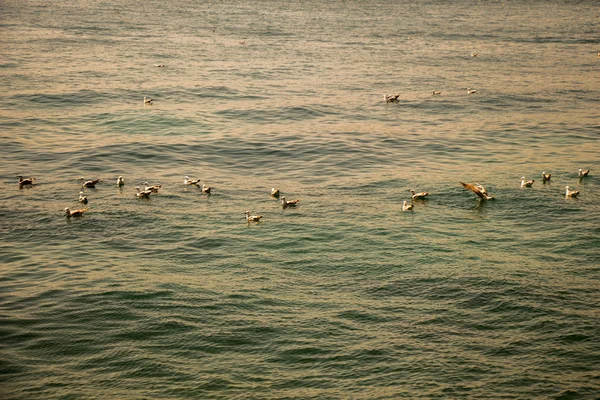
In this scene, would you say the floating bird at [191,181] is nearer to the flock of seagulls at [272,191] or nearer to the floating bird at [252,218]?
the flock of seagulls at [272,191]

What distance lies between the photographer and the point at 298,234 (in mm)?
23078

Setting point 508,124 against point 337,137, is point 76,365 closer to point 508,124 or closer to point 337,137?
point 337,137

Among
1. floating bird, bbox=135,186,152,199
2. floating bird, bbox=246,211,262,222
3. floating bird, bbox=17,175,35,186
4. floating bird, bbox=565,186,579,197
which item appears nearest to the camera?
floating bird, bbox=246,211,262,222

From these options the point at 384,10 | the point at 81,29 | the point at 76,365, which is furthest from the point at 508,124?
the point at 384,10

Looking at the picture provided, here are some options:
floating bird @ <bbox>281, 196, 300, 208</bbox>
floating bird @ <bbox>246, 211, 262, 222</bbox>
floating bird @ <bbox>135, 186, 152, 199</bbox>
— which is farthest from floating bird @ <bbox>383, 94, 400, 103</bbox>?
floating bird @ <bbox>246, 211, 262, 222</bbox>

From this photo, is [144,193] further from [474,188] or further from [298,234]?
[474,188]

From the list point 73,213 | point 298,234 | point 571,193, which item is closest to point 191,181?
point 73,213

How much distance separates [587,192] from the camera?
26.8m

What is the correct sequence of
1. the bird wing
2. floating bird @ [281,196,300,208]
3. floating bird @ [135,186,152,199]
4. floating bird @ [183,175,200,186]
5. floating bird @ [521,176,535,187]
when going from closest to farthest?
the bird wing, floating bird @ [281,196,300,208], floating bird @ [135,186,152,199], floating bird @ [521,176,535,187], floating bird @ [183,175,200,186]

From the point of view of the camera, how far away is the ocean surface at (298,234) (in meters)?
16.0

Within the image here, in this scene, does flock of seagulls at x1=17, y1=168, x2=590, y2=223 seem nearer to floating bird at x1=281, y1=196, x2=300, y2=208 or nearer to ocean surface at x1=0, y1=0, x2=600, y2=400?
floating bird at x1=281, y1=196, x2=300, y2=208

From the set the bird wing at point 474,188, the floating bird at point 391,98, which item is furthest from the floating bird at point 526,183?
the floating bird at point 391,98

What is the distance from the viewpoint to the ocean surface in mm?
15961

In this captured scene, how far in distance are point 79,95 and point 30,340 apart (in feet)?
90.0
